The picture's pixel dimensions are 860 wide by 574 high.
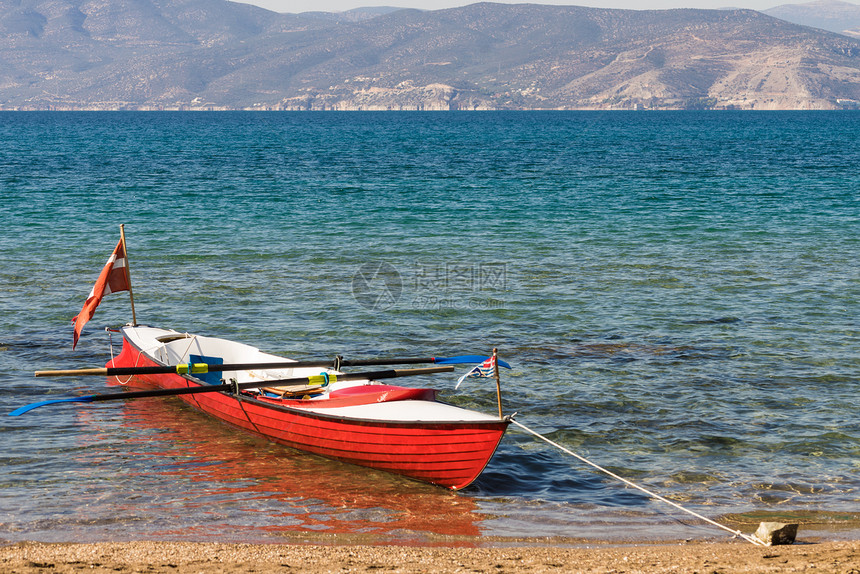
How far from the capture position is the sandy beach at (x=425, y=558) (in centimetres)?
875

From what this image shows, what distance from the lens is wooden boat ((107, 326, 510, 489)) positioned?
11680mm

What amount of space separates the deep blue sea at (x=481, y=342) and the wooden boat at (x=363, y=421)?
0.96ft

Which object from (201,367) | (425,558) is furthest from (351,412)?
(425,558)

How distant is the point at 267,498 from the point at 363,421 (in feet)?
5.63

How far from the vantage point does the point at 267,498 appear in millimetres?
11625

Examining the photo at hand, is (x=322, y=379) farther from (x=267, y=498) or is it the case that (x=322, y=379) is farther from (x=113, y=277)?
(x=113, y=277)

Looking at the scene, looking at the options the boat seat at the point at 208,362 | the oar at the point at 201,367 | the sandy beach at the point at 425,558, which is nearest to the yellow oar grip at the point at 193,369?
the oar at the point at 201,367

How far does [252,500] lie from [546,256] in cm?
1955

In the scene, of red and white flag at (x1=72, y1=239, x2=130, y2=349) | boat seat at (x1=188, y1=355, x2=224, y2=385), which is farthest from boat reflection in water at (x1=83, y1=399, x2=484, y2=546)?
red and white flag at (x1=72, y1=239, x2=130, y2=349)

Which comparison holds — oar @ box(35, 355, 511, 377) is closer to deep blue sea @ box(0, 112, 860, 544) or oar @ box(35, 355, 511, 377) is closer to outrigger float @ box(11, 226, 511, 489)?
outrigger float @ box(11, 226, 511, 489)

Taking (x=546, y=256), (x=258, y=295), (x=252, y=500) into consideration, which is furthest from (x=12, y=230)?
(x=252, y=500)

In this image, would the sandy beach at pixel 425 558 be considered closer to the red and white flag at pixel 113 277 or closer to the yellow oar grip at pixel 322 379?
the yellow oar grip at pixel 322 379

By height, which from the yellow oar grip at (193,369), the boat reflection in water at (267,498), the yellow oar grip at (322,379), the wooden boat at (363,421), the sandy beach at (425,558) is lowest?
the boat reflection in water at (267,498)

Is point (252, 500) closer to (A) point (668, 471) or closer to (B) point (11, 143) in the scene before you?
(A) point (668, 471)
